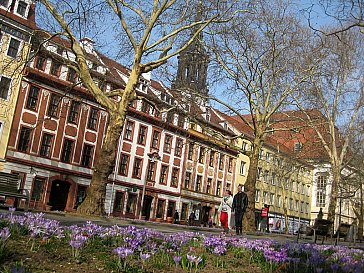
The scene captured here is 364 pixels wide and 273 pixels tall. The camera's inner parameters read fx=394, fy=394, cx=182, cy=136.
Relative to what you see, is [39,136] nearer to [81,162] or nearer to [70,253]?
[81,162]

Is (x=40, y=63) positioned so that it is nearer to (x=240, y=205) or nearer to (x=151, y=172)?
(x=151, y=172)

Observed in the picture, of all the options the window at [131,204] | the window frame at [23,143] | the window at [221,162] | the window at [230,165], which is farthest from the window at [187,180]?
the window frame at [23,143]

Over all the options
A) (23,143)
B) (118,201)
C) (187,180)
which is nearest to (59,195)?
(23,143)

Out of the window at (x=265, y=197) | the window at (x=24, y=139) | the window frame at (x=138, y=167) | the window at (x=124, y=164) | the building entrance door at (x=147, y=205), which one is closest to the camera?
the window at (x=24, y=139)

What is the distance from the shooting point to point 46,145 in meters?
34.6

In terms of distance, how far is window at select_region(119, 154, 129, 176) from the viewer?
41091 mm

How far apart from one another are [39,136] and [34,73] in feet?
17.6

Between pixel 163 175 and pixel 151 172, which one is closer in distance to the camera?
pixel 151 172

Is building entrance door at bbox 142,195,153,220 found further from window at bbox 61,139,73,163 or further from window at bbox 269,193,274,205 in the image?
window at bbox 269,193,274,205

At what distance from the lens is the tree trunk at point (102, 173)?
13.4 meters

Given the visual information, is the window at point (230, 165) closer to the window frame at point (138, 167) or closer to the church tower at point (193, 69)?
the window frame at point (138, 167)

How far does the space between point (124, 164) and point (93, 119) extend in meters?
5.90

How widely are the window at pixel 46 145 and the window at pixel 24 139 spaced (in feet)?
4.86

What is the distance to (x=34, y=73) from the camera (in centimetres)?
3341
